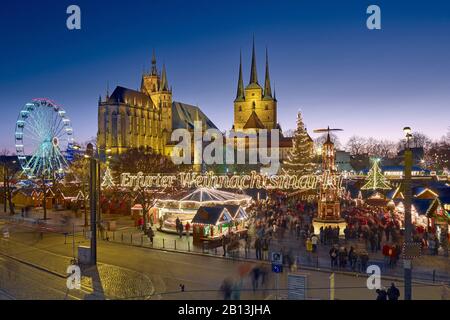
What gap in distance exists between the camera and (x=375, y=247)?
20.7 m

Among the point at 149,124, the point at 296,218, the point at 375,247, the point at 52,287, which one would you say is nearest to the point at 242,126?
the point at 149,124

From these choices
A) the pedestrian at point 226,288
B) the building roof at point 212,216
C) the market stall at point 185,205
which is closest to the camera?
the pedestrian at point 226,288

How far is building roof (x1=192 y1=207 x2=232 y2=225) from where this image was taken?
77.6 ft

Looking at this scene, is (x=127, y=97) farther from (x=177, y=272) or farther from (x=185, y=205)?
(x=177, y=272)

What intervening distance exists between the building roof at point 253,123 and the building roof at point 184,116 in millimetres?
20318

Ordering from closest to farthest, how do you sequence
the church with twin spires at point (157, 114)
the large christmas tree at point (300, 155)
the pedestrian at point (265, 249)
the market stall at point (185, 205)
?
the pedestrian at point (265, 249) < the market stall at point (185, 205) < the large christmas tree at point (300, 155) < the church with twin spires at point (157, 114)

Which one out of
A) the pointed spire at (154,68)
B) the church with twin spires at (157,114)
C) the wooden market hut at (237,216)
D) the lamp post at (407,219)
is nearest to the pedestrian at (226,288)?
the lamp post at (407,219)

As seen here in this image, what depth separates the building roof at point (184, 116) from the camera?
392ft

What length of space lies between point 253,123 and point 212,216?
8422cm

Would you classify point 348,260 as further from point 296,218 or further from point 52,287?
point 52,287

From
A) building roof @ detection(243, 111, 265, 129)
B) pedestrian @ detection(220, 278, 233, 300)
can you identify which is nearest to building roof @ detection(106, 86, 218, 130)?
building roof @ detection(243, 111, 265, 129)

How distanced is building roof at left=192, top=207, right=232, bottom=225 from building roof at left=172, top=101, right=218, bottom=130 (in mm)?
95121

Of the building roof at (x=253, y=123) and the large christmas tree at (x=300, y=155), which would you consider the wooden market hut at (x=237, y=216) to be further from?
the building roof at (x=253, y=123)

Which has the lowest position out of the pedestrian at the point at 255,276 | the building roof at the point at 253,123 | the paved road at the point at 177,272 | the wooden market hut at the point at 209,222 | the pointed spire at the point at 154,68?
the paved road at the point at 177,272
